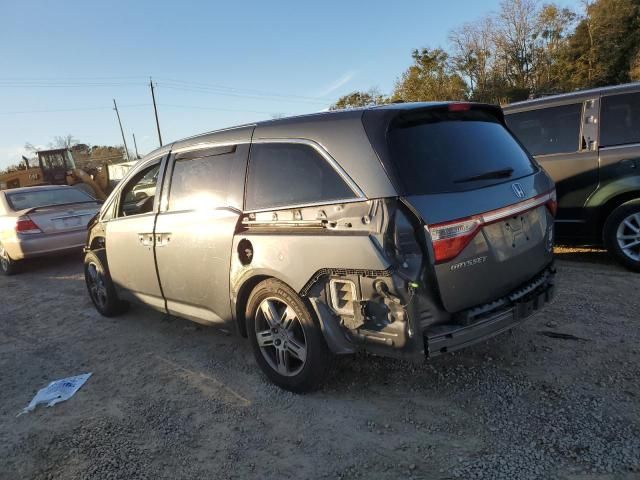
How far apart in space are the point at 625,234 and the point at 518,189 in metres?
2.80

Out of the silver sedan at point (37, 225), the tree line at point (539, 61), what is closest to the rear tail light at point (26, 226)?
the silver sedan at point (37, 225)

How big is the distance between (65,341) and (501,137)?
4.46 metres

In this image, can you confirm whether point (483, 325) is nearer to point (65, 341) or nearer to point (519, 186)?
point (519, 186)

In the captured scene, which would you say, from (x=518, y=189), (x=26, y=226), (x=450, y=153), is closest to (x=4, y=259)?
(x=26, y=226)

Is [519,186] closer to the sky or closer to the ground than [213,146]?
closer to the ground

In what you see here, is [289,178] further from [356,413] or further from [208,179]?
[356,413]

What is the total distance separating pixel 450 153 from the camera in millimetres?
2855

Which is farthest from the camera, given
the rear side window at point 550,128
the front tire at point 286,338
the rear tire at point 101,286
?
the rear side window at point 550,128

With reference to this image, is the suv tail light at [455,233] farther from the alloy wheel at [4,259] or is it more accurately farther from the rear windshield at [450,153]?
the alloy wheel at [4,259]

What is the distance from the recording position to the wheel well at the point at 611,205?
4906 millimetres

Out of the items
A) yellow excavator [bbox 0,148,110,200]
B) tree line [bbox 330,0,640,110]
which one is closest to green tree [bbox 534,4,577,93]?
tree line [bbox 330,0,640,110]

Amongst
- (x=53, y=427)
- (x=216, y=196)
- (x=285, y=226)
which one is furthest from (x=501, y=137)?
(x=53, y=427)

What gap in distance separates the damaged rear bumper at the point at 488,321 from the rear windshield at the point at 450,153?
720 mm

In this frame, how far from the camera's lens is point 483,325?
267 centimetres
